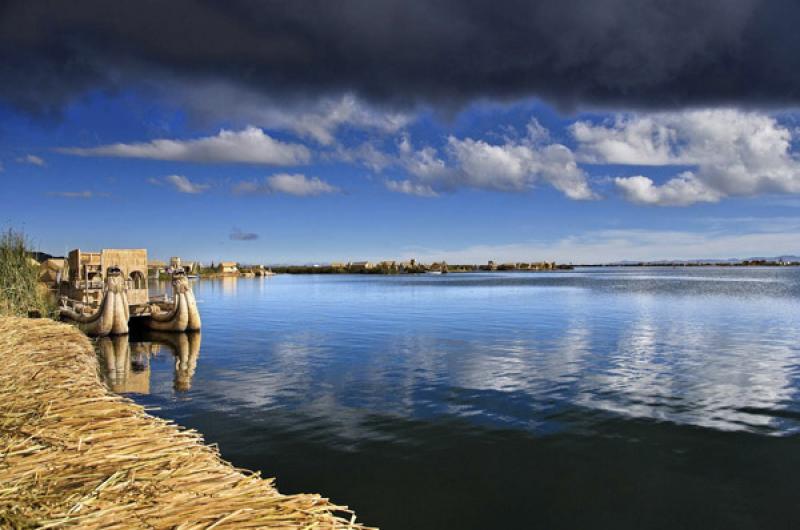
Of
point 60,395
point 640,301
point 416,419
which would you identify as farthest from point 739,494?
point 640,301

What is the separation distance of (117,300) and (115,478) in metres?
31.9

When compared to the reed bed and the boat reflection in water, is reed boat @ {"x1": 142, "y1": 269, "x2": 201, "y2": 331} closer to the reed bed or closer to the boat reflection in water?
the boat reflection in water

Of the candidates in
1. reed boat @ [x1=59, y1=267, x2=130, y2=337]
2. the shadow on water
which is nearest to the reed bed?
reed boat @ [x1=59, y1=267, x2=130, y2=337]

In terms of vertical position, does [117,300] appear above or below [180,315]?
above

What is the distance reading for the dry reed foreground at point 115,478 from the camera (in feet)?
14.7

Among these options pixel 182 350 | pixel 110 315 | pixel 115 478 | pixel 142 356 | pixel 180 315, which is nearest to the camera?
pixel 115 478

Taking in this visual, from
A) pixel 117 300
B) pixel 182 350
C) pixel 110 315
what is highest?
pixel 117 300

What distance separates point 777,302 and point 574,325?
3297 cm

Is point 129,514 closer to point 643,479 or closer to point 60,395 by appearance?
point 60,395

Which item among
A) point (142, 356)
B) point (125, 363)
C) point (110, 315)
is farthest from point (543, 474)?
point (110, 315)

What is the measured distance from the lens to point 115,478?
5.09 metres

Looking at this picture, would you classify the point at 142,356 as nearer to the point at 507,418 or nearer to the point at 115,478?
the point at 507,418

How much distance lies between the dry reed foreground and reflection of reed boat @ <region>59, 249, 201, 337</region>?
89.9 ft

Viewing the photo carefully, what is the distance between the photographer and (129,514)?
14.7 ft
